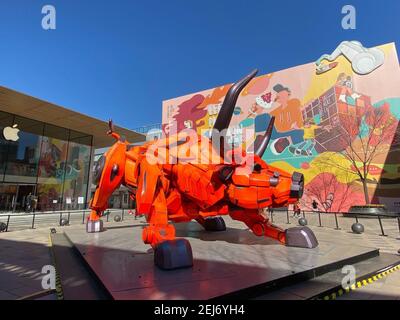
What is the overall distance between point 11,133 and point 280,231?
64.1 feet

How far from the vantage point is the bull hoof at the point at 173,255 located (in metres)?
4.11

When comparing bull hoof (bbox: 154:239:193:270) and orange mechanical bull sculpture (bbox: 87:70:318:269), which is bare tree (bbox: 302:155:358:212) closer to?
orange mechanical bull sculpture (bbox: 87:70:318:269)

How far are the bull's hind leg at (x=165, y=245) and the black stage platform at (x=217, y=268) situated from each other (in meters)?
0.14

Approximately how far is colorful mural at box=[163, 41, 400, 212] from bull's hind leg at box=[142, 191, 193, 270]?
66.2ft

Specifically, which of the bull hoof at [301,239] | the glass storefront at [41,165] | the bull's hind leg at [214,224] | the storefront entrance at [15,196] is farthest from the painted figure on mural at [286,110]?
the storefront entrance at [15,196]

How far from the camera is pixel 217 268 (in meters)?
4.27

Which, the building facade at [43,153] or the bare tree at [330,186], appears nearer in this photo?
the building facade at [43,153]

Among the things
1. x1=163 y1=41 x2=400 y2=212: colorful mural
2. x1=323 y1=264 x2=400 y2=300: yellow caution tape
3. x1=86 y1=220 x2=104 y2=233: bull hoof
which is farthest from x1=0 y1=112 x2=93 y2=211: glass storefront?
x1=323 y1=264 x2=400 y2=300: yellow caution tape

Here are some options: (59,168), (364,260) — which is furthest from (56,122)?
(364,260)

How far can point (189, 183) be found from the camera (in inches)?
206

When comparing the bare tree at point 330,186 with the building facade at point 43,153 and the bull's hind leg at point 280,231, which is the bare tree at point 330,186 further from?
the bull's hind leg at point 280,231

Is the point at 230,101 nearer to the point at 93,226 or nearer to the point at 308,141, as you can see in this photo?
the point at 93,226

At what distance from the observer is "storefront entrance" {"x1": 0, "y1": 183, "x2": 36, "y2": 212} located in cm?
1781

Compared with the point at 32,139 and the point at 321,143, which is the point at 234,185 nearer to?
the point at 32,139
